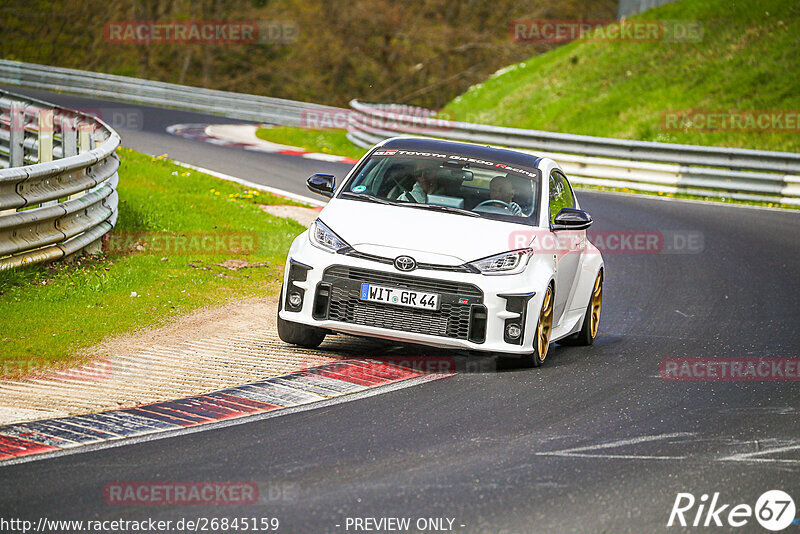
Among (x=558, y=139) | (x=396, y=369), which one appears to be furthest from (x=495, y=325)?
(x=558, y=139)

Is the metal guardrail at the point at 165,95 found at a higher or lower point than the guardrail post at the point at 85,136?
lower

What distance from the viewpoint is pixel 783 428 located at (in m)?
7.04

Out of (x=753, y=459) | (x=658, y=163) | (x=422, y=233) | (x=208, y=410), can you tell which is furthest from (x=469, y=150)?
(x=658, y=163)

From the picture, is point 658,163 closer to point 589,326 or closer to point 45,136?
point 45,136

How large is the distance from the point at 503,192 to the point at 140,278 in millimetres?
3901

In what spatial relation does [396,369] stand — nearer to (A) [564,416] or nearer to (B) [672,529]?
(A) [564,416]

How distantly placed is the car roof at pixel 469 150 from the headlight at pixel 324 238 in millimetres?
1419

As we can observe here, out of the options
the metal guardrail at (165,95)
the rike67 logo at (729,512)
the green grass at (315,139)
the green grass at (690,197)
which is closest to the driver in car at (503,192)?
the rike67 logo at (729,512)

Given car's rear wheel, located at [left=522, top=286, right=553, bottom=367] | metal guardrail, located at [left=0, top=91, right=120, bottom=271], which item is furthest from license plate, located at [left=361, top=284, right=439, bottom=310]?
metal guardrail, located at [left=0, top=91, right=120, bottom=271]

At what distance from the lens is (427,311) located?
8008 mm

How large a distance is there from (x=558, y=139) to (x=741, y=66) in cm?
932

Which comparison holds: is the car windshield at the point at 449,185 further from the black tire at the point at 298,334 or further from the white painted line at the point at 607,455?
the white painted line at the point at 607,455

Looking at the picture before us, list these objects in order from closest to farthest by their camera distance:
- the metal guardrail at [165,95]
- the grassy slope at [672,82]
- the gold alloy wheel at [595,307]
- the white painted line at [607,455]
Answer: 1. the white painted line at [607,455]
2. the gold alloy wheel at [595,307]
3. the grassy slope at [672,82]
4. the metal guardrail at [165,95]

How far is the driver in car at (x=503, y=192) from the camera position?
902cm
